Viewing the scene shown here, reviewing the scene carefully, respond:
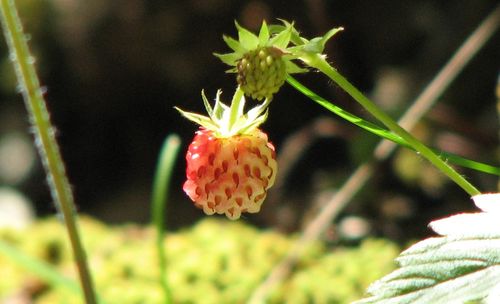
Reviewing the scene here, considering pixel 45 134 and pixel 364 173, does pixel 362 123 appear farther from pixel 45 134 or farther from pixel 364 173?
pixel 364 173

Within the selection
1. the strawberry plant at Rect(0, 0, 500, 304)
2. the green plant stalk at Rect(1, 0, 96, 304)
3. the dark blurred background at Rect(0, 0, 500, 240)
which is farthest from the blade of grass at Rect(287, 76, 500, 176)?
the dark blurred background at Rect(0, 0, 500, 240)

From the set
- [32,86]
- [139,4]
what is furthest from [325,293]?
[139,4]

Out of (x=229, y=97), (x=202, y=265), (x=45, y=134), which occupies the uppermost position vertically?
(x=229, y=97)

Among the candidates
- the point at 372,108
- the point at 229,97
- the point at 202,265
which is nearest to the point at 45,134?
the point at 372,108

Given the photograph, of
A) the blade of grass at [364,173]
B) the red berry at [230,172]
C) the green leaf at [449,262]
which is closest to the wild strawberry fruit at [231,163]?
the red berry at [230,172]

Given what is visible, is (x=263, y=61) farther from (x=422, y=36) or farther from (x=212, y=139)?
(x=422, y=36)

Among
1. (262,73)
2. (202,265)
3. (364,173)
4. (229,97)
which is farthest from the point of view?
(229,97)
